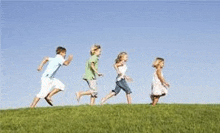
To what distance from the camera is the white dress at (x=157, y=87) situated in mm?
14017

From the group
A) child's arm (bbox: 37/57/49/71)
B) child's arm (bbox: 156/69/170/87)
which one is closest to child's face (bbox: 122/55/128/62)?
child's arm (bbox: 156/69/170/87)

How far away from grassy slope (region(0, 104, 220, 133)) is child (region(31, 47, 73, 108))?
34.9 inches

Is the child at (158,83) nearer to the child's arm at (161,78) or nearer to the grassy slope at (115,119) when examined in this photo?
the child's arm at (161,78)

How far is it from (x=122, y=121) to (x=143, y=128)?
3.63 feet

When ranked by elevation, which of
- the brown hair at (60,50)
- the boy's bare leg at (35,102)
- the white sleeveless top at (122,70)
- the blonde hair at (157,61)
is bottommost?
the boy's bare leg at (35,102)

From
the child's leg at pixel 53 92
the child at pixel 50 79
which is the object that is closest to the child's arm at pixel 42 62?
→ the child at pixel 50 79

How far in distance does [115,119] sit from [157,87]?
383cm

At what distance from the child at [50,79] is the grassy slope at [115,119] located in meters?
0.89

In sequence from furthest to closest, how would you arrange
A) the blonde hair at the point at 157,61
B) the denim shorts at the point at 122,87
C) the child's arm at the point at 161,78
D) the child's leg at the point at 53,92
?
the denim shorts at the point at 122,87 < the child's leg at the point at 53,92 < the blonde hair at the point at 157,61 < the child's arm at the point at 161,78

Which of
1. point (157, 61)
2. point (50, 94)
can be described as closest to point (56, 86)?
point (50, 94)

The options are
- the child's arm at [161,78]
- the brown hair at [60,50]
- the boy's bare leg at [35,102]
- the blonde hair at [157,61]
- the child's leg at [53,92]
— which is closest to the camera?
the child's arm at [161,78]

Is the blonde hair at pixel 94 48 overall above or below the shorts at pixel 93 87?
above

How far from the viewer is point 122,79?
50.1ft

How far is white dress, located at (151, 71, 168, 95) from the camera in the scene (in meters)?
14.0
